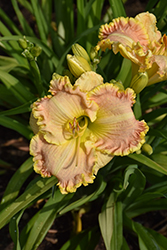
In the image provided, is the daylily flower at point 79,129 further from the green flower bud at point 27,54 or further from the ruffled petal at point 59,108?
the green flower bud at point 27,54

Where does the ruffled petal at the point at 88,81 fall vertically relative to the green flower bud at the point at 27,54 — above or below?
below

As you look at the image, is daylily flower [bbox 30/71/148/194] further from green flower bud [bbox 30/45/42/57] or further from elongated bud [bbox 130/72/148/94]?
green flower bud [bbox 30/45/42/57]

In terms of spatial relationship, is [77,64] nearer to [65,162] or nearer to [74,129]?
[74,129]

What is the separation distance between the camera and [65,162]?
89cm

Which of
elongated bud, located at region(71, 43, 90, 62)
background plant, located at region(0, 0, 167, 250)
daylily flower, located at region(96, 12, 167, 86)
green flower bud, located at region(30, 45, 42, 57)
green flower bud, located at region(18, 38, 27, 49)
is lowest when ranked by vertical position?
background plant, located at region(0, 0, 167, 250)

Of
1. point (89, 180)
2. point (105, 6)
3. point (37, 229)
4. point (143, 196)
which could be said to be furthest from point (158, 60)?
point (105, 6)

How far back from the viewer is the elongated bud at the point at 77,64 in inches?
35.4

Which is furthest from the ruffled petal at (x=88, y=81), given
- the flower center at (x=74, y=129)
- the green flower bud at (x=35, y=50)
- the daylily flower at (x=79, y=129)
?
the green flower bud at (x=35, y=50)

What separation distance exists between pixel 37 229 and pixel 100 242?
0.62 m

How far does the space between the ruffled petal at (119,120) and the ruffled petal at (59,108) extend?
0.13 ft

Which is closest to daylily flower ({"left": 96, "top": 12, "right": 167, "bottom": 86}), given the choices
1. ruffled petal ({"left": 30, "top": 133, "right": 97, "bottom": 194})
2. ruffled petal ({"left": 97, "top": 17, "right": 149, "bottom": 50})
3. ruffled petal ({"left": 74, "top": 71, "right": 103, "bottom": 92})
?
ruffled petal ({"left": 97, "top": 17, "right": 149, "bottom": 50})

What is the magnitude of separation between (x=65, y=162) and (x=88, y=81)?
32cm

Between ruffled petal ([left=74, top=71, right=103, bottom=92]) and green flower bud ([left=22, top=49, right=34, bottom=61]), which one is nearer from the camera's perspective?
ruffled petal ([left=74, top=71, right=103, bottom=92])

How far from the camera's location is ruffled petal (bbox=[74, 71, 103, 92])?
870 millimetres
